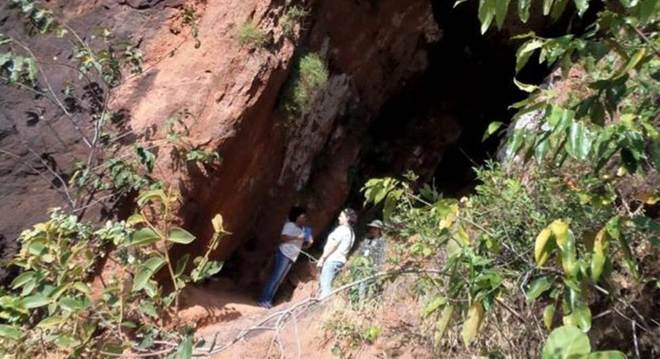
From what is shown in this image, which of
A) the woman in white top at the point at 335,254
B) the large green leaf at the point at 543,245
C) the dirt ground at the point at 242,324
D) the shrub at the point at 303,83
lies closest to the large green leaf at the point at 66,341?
the dirt ground at the point at 242,324

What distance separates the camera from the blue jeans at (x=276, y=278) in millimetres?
7766

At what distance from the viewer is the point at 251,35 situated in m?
6.51

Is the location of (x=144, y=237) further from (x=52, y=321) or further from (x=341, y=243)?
(x=341, y=243)

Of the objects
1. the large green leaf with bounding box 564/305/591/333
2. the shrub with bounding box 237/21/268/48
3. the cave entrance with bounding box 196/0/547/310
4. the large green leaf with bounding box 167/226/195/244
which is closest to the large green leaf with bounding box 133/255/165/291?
the large green leaf with bounding box 167/226/195/244

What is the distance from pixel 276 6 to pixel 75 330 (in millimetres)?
4165

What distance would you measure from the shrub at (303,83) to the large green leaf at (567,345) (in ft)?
18.9

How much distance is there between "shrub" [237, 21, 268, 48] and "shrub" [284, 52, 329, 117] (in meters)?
0.80

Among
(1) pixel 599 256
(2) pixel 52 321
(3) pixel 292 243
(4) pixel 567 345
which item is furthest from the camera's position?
(3) pixel 292 243

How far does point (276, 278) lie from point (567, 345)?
6.30 meters

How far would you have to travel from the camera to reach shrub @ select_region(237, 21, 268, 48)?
6477 millimetres

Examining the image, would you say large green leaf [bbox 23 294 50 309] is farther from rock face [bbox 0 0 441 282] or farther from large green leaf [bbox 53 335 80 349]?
rock face [bbox 0 0 441 282]

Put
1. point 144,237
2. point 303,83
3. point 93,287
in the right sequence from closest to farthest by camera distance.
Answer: point 144,237 → point 93,287 → point 303,83

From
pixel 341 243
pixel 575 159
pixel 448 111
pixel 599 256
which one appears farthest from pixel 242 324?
pixel 448 111

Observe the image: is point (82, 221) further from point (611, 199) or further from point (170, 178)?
point (611, 199)
